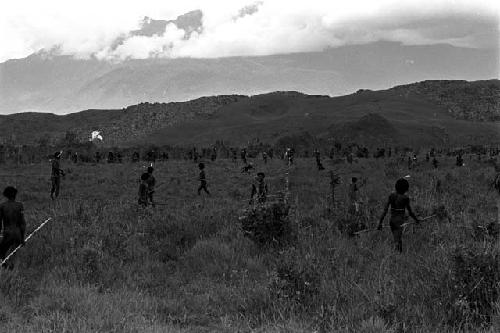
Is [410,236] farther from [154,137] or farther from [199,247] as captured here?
[154,137]

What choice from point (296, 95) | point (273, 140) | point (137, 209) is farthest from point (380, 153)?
point (296, 95)

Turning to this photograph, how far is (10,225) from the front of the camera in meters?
9.23

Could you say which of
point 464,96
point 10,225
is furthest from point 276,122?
point 10,225

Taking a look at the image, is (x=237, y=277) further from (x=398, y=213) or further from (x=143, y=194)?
(x=143, y=194)

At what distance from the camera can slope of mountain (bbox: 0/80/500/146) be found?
234ft

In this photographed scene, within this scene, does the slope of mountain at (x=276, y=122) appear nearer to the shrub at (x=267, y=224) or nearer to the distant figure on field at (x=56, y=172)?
the distant figure on field at (x=56, y=172)

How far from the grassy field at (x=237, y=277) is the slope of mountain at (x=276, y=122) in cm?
5637

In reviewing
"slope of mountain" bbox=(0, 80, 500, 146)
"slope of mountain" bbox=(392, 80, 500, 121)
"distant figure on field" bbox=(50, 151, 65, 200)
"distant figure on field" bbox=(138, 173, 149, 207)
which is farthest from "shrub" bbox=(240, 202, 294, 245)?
"slope of mountain" bbox=(392, 80, 500, 121)

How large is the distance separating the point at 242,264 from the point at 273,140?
6280cm

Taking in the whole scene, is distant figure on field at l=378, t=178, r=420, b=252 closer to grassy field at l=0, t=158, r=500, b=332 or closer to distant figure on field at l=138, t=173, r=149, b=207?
grassy field at l=0, t=158, r=500, b=332

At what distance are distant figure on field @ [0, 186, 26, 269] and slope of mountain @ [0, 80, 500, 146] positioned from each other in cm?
5947

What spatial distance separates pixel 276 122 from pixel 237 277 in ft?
254

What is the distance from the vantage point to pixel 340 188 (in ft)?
82.0

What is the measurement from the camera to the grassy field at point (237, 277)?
6.18m
